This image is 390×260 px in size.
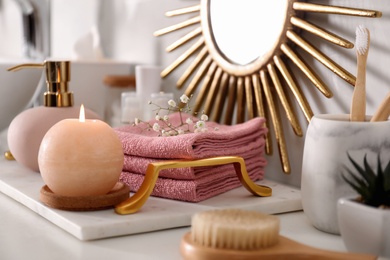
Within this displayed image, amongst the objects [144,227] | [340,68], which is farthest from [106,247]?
[340,68]

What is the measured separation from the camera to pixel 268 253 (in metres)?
0.54

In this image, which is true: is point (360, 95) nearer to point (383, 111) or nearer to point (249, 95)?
point (383, 111)

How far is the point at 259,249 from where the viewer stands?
0.54 m

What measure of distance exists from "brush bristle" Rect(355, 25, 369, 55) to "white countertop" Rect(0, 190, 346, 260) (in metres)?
0.21

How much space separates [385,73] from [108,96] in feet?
2.17

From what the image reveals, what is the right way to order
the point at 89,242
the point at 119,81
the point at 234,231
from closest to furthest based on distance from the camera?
the point at 234,231 < the point at 89,242 < the point at 119,81

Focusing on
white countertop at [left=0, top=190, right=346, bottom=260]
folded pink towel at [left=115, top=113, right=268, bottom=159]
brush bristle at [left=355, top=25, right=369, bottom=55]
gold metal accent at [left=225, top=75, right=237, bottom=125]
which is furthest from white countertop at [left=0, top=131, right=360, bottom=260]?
gold metal accent at [left=225, top=75, right=237, bottom=125]

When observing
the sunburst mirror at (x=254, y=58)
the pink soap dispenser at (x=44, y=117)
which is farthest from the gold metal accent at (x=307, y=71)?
the pink soap dispenser at (x=44, y=117)

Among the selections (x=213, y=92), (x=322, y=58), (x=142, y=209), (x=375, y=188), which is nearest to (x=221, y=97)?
(x=213, y=92)

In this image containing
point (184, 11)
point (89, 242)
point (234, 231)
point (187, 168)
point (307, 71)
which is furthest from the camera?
point (184, 11)

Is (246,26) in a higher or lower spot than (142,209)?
higher

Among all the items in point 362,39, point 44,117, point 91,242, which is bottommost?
point 91,242

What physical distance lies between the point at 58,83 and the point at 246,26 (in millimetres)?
314

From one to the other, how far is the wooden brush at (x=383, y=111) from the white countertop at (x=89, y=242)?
5.6 inches
